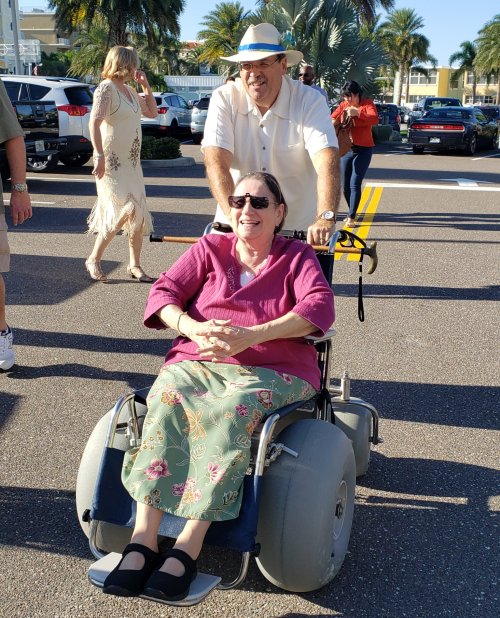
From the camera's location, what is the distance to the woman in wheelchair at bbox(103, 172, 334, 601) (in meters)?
2.77

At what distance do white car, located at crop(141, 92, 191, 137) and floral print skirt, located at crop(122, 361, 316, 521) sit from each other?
23118 millimetres

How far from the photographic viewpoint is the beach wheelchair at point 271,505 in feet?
9.26

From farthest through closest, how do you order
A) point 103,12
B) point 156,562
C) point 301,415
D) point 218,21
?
point 218,21 < point 103,12 < point 301,415 < point 156,562

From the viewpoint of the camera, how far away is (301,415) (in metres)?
3.52

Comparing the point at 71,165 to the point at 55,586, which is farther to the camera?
the point at 71,165

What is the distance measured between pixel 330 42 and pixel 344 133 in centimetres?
1195

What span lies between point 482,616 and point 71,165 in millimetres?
16890

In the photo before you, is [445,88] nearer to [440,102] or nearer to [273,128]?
[440,102]

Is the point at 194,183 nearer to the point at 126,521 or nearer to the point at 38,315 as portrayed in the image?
the point at 38,315

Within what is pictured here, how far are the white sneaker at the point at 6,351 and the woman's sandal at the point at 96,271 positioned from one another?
2520 mm

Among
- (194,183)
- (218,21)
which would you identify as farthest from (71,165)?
(218,21)

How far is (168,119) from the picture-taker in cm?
2695

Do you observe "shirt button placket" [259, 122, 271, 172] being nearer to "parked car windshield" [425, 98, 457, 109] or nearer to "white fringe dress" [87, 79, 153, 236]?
"white fringe dress" [87, 79, 153, 236]

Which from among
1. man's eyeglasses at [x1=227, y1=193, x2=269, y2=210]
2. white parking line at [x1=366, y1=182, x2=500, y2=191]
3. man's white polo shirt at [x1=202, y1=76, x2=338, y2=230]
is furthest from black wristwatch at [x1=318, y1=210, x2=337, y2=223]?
white parking line at [x1=366, y1=182, x2=500, y2=191]
